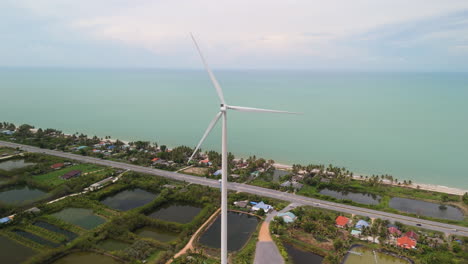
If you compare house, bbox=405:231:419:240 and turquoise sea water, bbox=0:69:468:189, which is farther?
turquoise sea water, bbox=0:69:468:189

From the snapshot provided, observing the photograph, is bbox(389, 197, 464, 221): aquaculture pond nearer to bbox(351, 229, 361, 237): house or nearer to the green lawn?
bbox(351, 229, 361, 237): house

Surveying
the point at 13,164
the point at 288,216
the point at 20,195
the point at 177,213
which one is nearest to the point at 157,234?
the point at 177,213

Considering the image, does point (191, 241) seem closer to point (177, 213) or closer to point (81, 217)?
point (177, 213)

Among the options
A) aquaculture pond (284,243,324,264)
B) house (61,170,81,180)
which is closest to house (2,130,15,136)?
house (61,170,81,180)

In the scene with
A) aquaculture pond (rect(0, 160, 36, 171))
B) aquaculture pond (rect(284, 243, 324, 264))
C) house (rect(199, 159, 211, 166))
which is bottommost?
aquaculture pond (rect(284, 243, 324, 264))

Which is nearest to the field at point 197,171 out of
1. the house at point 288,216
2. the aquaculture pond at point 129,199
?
the aquaculture pond at point 129,199

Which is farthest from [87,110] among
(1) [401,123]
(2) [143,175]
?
(1) [401,123]

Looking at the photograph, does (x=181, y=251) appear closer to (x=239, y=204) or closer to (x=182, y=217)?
(x=182, y=217)
